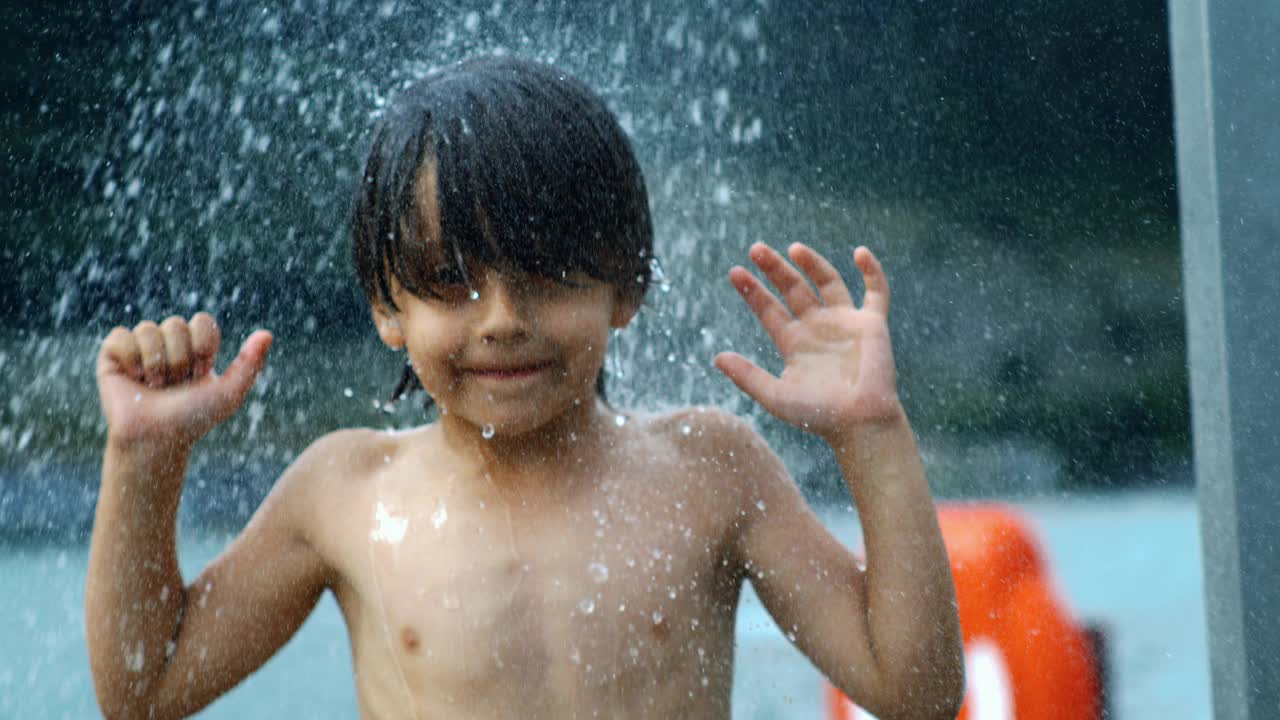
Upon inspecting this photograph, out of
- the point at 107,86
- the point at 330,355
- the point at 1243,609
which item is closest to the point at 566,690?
the point at 1243,609

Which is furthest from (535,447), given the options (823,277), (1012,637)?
(1012,637)

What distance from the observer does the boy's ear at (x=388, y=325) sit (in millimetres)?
1504

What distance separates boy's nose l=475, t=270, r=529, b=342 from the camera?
137 cm

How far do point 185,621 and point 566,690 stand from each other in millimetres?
492

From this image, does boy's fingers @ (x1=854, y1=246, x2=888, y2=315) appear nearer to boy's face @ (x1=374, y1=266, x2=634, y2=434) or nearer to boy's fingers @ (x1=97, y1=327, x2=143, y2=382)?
boy's face @ (x1=374, y1=266, x2=634, y2=434)

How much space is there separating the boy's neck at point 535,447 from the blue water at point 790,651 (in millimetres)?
727

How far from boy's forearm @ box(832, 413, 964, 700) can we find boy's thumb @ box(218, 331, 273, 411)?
0.70 metres

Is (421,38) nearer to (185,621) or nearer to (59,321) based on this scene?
(185,621)

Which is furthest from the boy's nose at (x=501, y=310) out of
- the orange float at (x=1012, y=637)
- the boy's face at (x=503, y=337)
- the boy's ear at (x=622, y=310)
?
the orange float at (x=1012, y=637)

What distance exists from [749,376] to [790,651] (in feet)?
2.85

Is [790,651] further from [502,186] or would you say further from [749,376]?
[502,186]

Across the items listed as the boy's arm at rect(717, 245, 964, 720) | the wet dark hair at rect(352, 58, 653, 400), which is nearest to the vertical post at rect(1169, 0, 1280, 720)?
the boy's arm at rect(717, 245, 964, 720)

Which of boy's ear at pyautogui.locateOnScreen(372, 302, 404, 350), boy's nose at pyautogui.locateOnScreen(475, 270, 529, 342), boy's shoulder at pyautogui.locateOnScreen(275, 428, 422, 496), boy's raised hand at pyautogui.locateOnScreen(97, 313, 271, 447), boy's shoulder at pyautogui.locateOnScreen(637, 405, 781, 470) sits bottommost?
boy's shoulder at pyautogui.locateOnScreen(275, 428, 422, 496)

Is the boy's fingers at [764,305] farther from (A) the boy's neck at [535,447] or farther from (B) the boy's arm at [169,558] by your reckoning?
(B) the boy's arm at [169,558]
